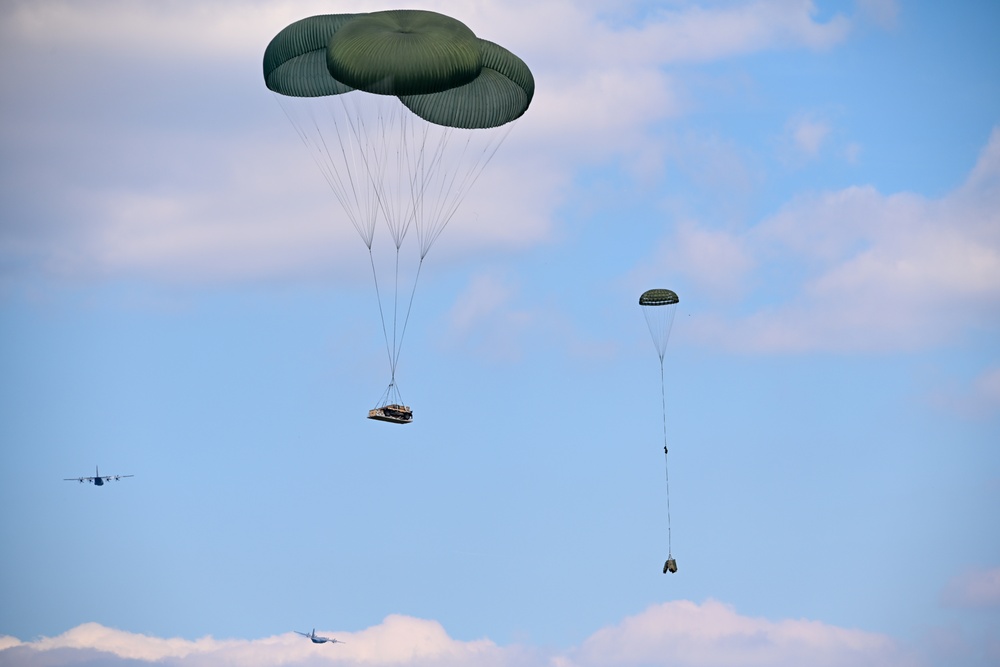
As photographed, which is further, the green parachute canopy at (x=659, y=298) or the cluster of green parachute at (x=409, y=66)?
the green parachute canopy at (x=659, y=298)

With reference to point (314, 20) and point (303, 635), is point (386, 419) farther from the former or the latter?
point (303, 635)

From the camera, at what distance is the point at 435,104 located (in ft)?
201

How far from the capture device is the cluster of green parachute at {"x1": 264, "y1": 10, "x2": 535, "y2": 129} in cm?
5588

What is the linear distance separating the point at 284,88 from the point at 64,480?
9317 cm

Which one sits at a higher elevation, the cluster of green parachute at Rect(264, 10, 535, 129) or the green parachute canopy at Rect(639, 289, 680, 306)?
the cluster of green parachute at Rect(264, 10, 535, 129)

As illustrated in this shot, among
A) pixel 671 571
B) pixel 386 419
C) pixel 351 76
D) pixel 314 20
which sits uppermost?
pixel 314 20

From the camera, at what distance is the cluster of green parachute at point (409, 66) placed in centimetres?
5588

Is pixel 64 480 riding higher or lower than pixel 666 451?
higher

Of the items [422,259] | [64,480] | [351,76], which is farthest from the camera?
[64,480]

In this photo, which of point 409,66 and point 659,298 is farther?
point 659,298

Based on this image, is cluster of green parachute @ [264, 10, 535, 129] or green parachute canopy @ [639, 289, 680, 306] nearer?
cluster of green parachute @ [264, 10, 535, 129]

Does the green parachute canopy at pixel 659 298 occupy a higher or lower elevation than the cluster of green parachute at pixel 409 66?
lower

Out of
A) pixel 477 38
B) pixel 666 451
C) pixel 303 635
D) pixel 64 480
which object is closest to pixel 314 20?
pixel 477 38

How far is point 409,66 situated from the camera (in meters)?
55.7
